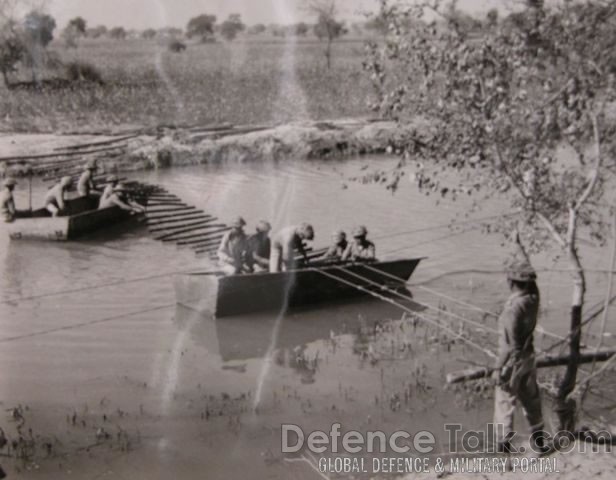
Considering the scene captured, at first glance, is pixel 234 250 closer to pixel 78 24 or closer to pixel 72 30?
pixel 72 30

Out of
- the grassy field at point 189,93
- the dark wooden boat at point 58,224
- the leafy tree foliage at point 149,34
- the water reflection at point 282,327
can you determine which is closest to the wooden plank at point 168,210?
the dark wooden boat at point 58,224

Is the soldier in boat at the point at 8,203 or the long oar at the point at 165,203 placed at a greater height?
the soldier in boat at the point at 8,203

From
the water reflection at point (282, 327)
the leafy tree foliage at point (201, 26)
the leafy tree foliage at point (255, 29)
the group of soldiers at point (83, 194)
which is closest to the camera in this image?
the water reflection at point (282, 327)

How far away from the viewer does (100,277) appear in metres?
14.3

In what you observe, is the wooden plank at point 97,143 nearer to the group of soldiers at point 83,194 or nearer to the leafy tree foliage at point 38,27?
the leafy tree foliage at point 38,27

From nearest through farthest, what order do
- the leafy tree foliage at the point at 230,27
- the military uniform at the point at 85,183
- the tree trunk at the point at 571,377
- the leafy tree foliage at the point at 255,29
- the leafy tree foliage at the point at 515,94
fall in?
the tree trunk at the point at 571,377
the leafy tree foliage at the point at 515,94
the military uniform at the point at 85,183
the leafy tree foliage at the point at 230,27
the leafy tree foliage at the point at 255,29

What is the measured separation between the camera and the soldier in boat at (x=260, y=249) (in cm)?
1255

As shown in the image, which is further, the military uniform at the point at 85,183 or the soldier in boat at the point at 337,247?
the military uniform at the point at 85,183

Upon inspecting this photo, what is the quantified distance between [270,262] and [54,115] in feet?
56.8

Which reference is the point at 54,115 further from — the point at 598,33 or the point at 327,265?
the point at 598,33

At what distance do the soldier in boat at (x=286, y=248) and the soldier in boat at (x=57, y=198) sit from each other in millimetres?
6540

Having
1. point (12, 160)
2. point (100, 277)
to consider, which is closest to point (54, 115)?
point (12, 160)

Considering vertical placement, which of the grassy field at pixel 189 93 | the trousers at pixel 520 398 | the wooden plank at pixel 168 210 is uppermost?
the grassy field at pixel 189 93

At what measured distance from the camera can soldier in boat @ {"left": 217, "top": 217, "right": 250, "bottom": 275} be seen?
1215cm
